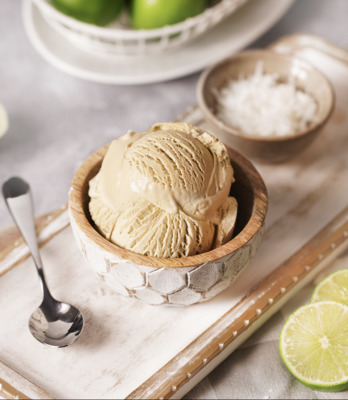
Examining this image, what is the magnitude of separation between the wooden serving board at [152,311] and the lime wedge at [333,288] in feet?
0.10

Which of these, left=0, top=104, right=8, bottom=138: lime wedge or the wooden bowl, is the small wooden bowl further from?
left=0, top=104, right=8, bottom=138: lime wedge

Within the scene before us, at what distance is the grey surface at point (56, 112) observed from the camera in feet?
3.68

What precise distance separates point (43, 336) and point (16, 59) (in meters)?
0.88

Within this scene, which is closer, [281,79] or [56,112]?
[281,79]

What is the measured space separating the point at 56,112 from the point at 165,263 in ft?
2.25

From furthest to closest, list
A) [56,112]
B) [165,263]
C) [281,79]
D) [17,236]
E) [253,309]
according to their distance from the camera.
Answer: [56,112], [281,79], [17,236], [253,309], [165,263]

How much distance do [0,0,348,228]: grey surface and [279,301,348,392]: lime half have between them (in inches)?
21.3

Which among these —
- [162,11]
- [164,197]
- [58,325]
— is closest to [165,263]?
[164,197]

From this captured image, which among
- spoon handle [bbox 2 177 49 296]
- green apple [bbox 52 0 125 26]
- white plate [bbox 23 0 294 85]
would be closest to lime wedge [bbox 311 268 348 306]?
spoon handle [bbox 2 177 49 296]

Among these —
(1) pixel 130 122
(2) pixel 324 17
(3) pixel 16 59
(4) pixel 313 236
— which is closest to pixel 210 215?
(4) pixel 313 236

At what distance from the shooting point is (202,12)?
1.28 m

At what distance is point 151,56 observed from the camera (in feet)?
4.25

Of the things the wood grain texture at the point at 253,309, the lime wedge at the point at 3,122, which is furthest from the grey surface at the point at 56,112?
the wood grain texture at the point at 253,309

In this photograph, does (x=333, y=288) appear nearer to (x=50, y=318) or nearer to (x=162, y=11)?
(x=50, y=318)
